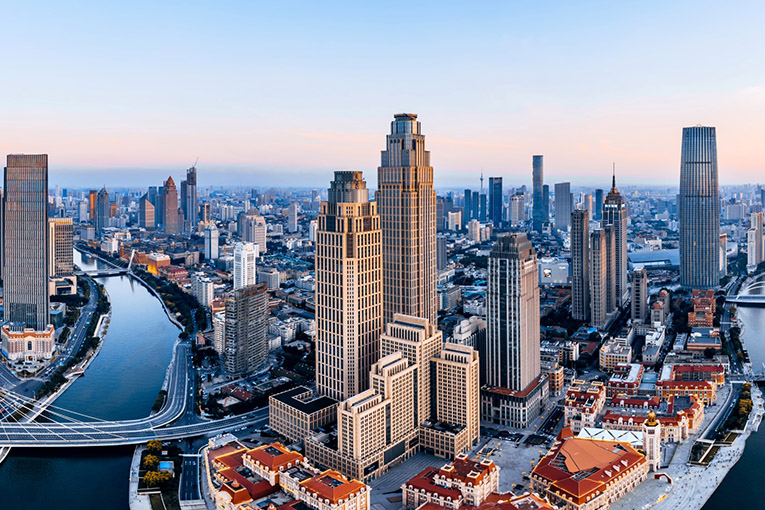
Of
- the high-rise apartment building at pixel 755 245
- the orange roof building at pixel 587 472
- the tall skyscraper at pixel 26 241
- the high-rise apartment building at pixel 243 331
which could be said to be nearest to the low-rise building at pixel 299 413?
the orange roof building at pixel 587 472

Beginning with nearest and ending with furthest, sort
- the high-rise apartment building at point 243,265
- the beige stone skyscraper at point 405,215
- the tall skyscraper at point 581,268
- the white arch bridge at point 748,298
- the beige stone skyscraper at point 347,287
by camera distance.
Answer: the beige stone skyscraper at point 347,287, the beige stone skyscraper at point 405,215, the tall skyscraper at point 581,268, the high-rise apartment building at point 243,265, the white arch bridge at point 748,298

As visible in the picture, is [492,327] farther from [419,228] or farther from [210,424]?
[210,424]

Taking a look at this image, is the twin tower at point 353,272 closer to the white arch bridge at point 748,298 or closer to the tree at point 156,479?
the tree at point 156,479

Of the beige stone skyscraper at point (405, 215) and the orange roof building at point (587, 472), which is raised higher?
the beige stone skyscraper at point (405, 215)

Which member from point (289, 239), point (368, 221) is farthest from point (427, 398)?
Answer: point (289, 239)

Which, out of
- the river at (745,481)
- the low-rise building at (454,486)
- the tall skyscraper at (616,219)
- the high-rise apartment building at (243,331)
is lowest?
the river at (745,481)

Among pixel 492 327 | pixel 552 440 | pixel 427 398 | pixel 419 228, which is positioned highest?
pixel 419 228
